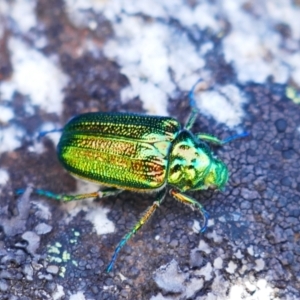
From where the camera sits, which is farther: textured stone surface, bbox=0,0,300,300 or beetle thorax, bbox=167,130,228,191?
beetle thorax, bbox=167,130,228,191

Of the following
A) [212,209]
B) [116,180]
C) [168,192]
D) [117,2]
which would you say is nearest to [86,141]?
[116,180]

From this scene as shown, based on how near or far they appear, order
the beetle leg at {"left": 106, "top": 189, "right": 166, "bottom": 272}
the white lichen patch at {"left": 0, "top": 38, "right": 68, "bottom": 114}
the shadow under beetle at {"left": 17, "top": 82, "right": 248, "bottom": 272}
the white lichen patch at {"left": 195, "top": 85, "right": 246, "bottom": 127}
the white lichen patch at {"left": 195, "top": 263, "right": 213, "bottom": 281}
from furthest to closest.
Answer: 1. the white lichen patch at {"left": 0, "top": 38, "right": 68, "bottom": 114}
2. the white lichen patch at {"left": 195, "top": 85, "right": 246, "bottom": 127}
3. the shadow under beetle at {"left": 17, "top": 82, "right": 248, "bottom": 272}
4. the beetle leg at {"left": 106, "top": 189, "right": 166, "bottom": 272}
5. the white lichen patch at {"left": 195, "top": 263, "right": 213, "bottom": 281}

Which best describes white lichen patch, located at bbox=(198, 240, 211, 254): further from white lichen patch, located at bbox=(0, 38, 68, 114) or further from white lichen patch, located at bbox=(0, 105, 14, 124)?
white lichen patch, located at bbox=(0, 105, 14, 124)

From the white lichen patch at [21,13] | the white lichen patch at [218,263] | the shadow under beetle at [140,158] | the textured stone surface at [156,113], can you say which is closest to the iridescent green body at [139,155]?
the shadow under beetle at [140,158]

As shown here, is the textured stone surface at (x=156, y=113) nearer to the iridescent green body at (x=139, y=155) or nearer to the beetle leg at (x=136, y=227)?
the beetle leg at (x=136, y=227)

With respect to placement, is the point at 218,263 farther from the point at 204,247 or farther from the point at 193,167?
the point at 193,167

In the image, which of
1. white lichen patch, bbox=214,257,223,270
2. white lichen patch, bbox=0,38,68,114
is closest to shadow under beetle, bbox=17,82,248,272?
white lichen patch, bbox=214,257,223,270
